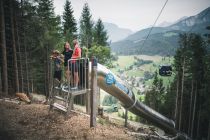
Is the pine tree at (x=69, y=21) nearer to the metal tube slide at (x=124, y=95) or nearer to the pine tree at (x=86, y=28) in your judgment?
the pine tree at (x=86, y=28)

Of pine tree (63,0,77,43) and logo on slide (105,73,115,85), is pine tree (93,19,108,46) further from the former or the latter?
logo on slide (105,73,115,85)

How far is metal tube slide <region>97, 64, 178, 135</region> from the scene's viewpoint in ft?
39.3

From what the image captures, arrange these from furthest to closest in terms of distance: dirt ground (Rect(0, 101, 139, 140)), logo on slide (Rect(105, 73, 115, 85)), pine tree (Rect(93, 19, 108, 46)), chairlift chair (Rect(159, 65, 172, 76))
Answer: pine tree (Rect(93, 19, 108, 46))
chairlift chair (Rect(159, 65, 172, 76))
logo on slide (Rect(105, 73, 115, 85))
dirt ground (Rect(0, 101, 139, 140))

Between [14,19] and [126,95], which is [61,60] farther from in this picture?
[14,19]

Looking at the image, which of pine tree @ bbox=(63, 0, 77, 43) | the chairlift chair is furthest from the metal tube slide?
pine tree @ bbox=(63, 0, 77, 43)

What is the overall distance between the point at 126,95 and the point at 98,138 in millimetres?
6757

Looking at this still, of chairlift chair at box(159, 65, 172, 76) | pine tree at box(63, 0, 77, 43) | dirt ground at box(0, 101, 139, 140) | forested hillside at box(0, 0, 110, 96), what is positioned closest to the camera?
dirt ground at box(0, 101, 139, 140)

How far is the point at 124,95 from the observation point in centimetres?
1421

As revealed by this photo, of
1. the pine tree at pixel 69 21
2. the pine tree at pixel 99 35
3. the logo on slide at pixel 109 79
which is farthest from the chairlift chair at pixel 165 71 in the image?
the pine tree at pixel 99 35

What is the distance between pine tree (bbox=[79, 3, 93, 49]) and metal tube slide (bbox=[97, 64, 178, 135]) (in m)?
42.4

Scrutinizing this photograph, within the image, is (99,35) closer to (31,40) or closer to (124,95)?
(31,40)

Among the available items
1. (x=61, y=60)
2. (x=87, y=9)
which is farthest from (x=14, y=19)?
(x=87, y=9)

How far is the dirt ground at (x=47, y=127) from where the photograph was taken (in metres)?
7.84

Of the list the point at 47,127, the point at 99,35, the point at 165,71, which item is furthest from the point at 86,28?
the point at 47,127
